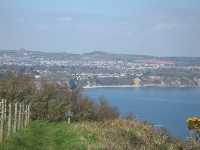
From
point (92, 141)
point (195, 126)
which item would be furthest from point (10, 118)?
point (195, 126)

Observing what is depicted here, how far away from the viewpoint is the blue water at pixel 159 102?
69881mm

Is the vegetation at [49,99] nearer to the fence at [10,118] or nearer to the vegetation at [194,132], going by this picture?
the fence at [10,118]

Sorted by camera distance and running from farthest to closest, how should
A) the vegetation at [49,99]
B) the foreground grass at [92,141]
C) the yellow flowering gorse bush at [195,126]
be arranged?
the vegetation at [49,99] → the yellow flowering gorse bush at [195,126] → the foreground grass at [92,141]

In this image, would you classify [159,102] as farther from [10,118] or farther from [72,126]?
[10,118]

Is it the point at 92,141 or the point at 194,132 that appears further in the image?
the point at 194,132

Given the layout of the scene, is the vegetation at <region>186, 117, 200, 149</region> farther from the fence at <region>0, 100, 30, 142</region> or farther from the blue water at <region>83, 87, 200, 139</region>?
the blue water at <region>83, 87, 200, 139</region>

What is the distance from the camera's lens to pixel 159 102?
101m

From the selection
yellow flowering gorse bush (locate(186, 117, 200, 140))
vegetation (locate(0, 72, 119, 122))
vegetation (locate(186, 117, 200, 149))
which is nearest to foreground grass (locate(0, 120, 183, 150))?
vegetation (locate(186, 117, 200, 149))

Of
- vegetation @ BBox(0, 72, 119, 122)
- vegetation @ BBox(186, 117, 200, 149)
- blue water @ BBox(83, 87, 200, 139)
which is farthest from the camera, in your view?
blue water @ BBox(83, 87, 200, 139)

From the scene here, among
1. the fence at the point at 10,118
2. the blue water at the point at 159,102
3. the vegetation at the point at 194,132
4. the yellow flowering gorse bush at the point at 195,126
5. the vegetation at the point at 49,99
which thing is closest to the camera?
the fence at the point at 10,118

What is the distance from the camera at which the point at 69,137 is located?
13688mm

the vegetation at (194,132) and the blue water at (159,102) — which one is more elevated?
the vegetation at (194,132)

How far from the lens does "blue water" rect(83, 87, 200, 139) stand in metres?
69.9

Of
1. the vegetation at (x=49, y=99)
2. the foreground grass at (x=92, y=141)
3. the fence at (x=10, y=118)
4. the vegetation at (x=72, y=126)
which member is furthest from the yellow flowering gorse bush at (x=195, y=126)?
the vegetation at (x=49, y=99)
